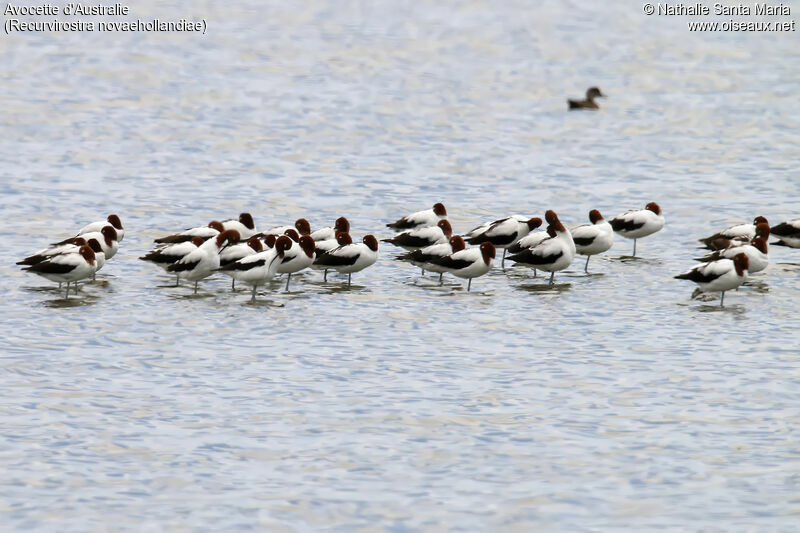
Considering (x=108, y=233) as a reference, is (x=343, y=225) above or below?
above

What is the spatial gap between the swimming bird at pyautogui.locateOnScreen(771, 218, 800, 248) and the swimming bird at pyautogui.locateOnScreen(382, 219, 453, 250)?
21.4 feet

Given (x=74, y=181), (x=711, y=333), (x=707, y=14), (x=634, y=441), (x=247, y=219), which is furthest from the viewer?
(x=707, y=14)

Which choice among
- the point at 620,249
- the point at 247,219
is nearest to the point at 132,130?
the point at 247,219

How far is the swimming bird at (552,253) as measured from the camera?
23.5 m

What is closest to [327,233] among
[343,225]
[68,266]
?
[343,225]

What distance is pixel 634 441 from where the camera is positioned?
1530 centimetres

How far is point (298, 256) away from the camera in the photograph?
22.6 m

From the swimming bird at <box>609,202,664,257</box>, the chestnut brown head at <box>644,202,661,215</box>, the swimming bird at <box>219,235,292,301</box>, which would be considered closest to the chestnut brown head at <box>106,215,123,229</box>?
the swimming bird at <box>219,235,292,301</box>

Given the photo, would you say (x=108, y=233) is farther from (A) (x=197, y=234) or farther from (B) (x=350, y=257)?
(B) (x=350, y=257)

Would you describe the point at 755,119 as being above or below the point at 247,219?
above

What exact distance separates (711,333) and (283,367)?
6.79 m

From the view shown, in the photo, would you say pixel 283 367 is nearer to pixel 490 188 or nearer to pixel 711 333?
pixel 711 333

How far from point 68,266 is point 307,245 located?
405cm

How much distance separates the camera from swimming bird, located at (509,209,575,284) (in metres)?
23.5
